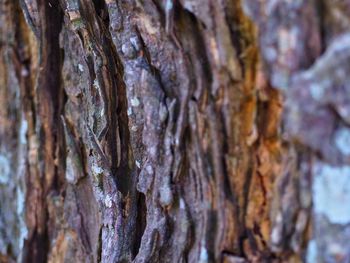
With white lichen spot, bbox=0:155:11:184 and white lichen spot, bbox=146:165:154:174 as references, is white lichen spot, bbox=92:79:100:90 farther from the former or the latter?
white lichen spot, bbox=0:155:11:184

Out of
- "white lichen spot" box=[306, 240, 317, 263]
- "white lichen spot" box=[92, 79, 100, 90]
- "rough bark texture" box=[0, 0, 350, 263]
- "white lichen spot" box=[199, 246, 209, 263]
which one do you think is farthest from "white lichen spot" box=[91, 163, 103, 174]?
"white lichen spot" box=[306, 240, 317, 263]

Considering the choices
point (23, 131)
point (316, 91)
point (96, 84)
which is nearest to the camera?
point (316, 91)

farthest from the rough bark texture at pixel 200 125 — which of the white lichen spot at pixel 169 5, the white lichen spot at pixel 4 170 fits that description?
the white lichen spot at pixel 4 170

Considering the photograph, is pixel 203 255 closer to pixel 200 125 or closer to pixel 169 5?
pixel 200 125

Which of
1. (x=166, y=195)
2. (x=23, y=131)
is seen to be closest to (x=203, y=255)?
(x=166, y=195)

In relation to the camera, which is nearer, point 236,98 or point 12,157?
point 236,98

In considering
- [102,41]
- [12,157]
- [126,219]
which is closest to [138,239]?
[126,219]

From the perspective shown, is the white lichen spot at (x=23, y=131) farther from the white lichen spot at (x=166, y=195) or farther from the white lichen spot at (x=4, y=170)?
the white lichen spot at (x=166, y=195)

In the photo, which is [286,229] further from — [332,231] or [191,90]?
[191,90]
